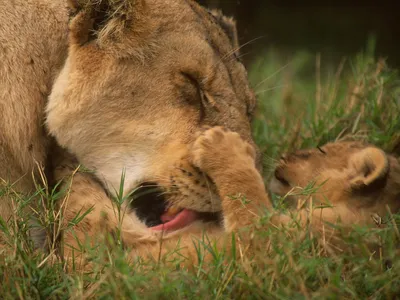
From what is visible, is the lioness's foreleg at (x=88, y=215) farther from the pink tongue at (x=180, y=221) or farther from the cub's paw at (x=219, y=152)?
the cub's paw at (x=219, y=152)

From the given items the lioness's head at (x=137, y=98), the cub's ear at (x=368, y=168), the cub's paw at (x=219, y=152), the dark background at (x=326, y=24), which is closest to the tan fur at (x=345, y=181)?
the cub's ear at (x=368, y=168)

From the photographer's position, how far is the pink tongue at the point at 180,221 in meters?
2.94

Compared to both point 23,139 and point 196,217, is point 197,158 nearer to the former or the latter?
point 196,217

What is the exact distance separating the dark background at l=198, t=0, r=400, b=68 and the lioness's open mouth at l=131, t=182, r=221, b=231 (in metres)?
5.22

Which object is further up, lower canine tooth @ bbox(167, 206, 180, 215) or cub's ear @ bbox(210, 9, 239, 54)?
cub's ear @ bbox(210, 9, 239, 54)

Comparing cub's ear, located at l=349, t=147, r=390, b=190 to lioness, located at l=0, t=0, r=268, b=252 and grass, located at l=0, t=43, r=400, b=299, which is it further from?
lioness, located at l=0, t=0, r=268, b=252

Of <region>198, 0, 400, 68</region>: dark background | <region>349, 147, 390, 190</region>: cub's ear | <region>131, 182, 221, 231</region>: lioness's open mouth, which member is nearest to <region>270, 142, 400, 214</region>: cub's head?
<region>349, 147, 390, 190</region>: cub's ear

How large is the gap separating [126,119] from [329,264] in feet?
3.26

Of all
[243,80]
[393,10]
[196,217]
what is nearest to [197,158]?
[196,217]

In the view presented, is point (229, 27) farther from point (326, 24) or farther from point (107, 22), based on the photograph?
point (326, 24)

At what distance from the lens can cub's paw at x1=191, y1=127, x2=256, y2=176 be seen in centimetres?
286

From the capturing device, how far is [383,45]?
8.11 metres

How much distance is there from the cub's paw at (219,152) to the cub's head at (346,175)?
0.23 m

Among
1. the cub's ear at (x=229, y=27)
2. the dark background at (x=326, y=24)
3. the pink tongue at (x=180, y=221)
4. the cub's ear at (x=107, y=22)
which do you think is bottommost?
the dark background at (x=326, y=24)
